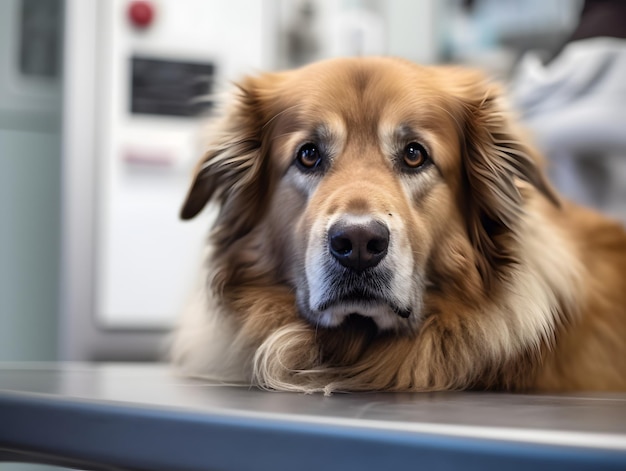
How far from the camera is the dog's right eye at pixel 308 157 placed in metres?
1.10

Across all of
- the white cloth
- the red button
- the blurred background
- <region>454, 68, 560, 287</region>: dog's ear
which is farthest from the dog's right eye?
the red button

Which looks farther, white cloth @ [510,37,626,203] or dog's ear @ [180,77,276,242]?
white cloth @ [510,37,626,203]

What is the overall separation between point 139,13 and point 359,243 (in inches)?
68.6

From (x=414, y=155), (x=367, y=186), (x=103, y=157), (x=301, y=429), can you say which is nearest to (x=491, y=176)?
(x=414, y=155)

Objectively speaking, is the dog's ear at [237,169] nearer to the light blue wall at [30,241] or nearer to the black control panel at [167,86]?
the black control panel at [167,86]

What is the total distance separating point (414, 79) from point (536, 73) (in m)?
0.85

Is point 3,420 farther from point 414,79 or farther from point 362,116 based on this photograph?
point 414,79

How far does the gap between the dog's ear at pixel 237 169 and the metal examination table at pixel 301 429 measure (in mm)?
349

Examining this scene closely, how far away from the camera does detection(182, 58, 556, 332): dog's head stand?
975 mm

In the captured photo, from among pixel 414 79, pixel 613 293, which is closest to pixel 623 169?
pixel 613 293

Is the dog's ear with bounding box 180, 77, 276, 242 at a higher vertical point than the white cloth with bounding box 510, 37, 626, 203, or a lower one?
lower

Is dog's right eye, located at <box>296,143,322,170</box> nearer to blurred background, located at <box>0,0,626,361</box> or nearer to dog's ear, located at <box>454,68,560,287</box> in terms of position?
dog's ear, located at <box>454,68,560,287</box>

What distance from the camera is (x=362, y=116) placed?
107cm

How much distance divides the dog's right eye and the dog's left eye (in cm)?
12
